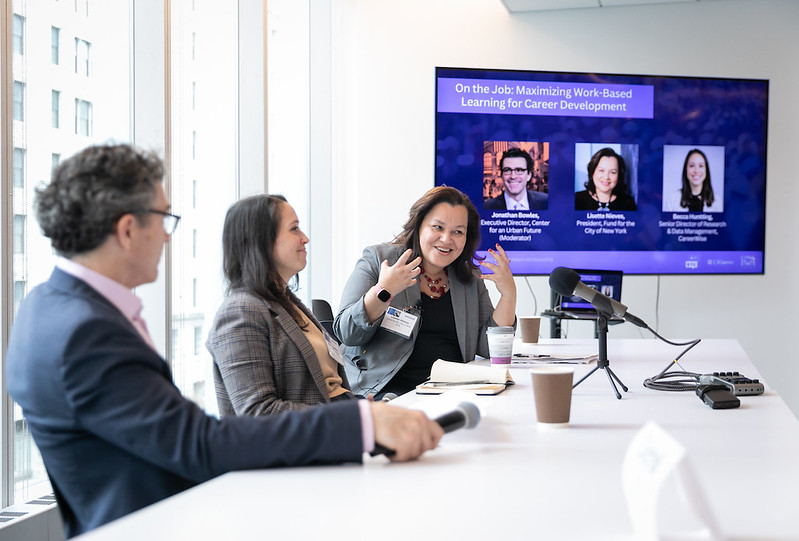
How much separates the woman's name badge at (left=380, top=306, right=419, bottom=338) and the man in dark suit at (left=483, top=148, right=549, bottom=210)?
3.05 meters

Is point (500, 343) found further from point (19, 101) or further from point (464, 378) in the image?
point (19, 101)

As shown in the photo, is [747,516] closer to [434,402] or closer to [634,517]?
[634,517]

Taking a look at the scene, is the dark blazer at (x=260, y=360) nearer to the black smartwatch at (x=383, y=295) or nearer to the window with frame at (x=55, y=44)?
the black smartwatch at (x=383, y=295)

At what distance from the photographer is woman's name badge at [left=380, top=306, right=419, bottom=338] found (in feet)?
9.71

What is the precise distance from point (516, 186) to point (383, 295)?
3.25 m

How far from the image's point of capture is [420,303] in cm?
322

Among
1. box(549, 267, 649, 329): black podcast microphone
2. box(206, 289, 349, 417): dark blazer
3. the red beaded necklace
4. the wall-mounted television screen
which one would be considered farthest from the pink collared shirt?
the wall-mounted television screen

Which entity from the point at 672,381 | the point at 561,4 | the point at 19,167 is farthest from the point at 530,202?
the point at 19,167

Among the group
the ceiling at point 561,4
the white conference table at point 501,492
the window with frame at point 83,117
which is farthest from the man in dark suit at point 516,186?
the white conference table at point 501,492

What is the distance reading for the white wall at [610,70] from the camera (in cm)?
611

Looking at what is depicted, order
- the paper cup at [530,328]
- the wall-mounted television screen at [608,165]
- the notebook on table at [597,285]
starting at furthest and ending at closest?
1. the wall-mounted television screen at [608,165]
2. the notebook on table at [597,285]
3. the paper cup at [530,328]

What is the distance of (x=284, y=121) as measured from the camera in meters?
5.61

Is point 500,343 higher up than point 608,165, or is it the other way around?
point 608,165

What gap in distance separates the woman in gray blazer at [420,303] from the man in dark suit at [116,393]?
1.55 metres
